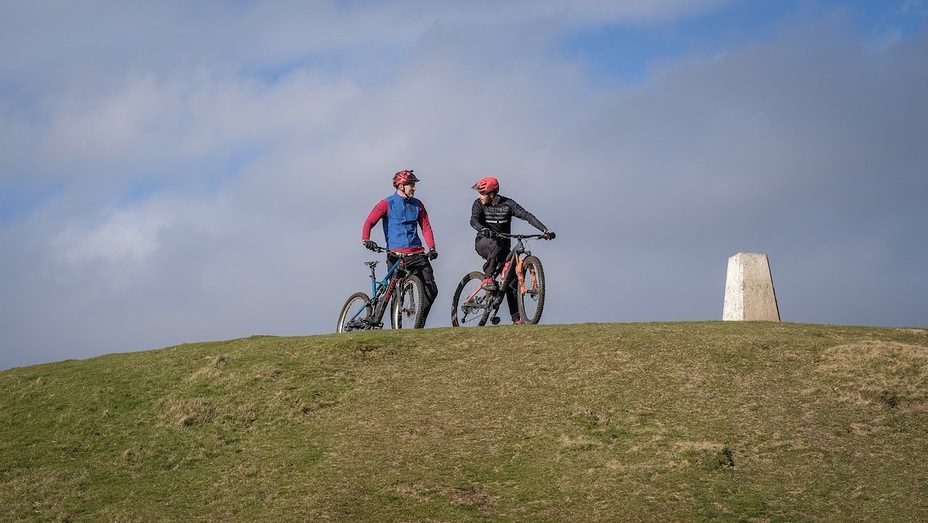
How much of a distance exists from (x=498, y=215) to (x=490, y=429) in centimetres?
635

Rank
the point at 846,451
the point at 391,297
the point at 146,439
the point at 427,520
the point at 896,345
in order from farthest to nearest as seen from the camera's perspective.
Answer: the point at 391,297
the point at 896,345
the point at 146,439
the point at 846,451
the point at 427,520

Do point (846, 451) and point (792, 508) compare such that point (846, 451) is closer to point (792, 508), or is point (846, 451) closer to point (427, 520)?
point (792, 508)

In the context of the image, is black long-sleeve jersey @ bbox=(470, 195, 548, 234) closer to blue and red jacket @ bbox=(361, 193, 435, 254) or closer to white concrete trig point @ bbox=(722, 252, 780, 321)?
blue and red jacket @ bbox=(361, 193, 435, 254)

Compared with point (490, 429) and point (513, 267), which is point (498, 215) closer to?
point (513, 267)

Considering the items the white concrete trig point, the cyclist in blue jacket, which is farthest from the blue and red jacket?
the white concrete trig point

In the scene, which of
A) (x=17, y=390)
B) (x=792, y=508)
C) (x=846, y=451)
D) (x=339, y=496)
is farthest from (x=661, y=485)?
(x=17, y=390)

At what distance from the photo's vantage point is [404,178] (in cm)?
1927

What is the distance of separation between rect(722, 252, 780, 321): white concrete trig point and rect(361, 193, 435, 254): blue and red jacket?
5880 millimetres

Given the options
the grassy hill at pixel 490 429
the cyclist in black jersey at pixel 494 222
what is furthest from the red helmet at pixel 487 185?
the grassy hill at pixel 490 429

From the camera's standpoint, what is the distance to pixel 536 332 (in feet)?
58.4

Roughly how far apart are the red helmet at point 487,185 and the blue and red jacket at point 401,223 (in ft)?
3.73

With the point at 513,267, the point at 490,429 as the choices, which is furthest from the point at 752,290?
the point at 490,429

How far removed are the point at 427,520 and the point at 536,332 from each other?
22.0 feet

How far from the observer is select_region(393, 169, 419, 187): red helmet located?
19261 millimetres
